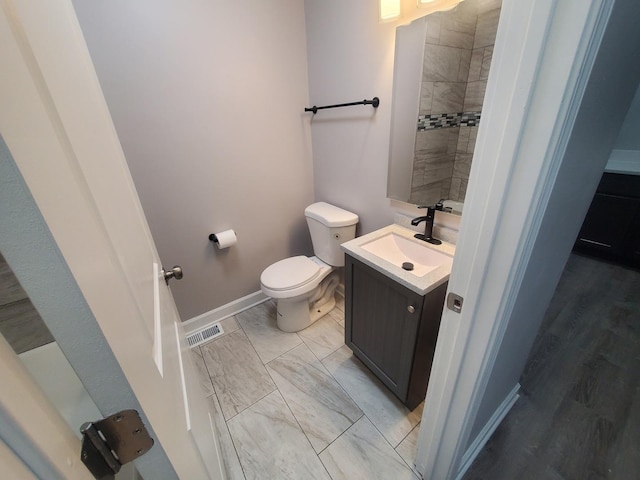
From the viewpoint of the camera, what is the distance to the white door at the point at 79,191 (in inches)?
9.0

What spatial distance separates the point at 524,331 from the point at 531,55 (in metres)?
0.96

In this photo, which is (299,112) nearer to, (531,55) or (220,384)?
(531,55)

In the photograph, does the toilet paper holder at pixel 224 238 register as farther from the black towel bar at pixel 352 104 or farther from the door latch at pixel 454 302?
the door latch at pixel 454 302

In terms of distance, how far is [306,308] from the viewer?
186 centimetres

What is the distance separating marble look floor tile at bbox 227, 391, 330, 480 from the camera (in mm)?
1150

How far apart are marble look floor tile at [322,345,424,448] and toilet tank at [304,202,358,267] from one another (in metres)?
0.65

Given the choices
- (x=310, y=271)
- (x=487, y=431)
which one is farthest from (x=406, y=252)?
(x=487, y=431)

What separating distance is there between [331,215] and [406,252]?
596mm

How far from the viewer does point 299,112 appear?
189cm

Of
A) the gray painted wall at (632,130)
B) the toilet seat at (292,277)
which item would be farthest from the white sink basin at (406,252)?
the gray painted wall at (632,130)

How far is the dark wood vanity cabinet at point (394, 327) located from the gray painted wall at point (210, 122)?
3.09 ft

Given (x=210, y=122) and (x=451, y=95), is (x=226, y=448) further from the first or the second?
(x=451, y=95)

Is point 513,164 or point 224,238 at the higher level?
point 513,164

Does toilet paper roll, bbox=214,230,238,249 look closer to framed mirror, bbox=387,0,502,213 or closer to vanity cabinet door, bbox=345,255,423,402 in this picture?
vanity cabinet door, bbox=345,255,423,402
